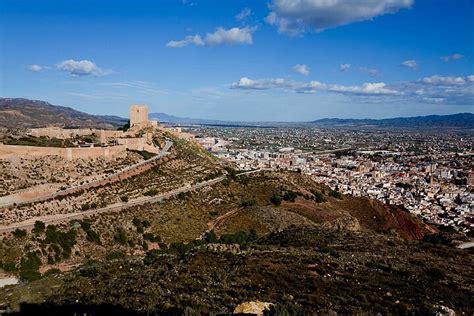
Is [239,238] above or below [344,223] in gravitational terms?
above

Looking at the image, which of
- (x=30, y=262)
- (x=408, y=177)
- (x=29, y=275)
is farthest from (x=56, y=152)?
(x=408, y=177)

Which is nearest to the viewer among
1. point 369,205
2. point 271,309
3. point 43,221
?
point 271,309

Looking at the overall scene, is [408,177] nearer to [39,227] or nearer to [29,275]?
[39,227]

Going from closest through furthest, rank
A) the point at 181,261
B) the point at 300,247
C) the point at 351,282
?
1. the point at 351,282
2. the point at 181,261
3. the point at 300,247

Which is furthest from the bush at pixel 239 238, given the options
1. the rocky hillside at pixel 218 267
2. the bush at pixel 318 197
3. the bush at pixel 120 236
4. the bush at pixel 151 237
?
the bush at pixel 318 197

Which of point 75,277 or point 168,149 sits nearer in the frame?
point 75,277

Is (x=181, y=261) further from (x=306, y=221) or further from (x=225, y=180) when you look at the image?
(x=225, y=180)

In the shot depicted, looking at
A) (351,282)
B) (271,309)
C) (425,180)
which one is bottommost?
(425,180)

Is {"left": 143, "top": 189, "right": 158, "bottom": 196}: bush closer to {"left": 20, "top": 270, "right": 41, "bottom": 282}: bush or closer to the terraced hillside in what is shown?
the terraced hillside

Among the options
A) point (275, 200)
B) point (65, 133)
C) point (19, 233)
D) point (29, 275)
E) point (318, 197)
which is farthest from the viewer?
point (65, 133)

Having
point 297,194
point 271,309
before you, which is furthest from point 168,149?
point 271,309
